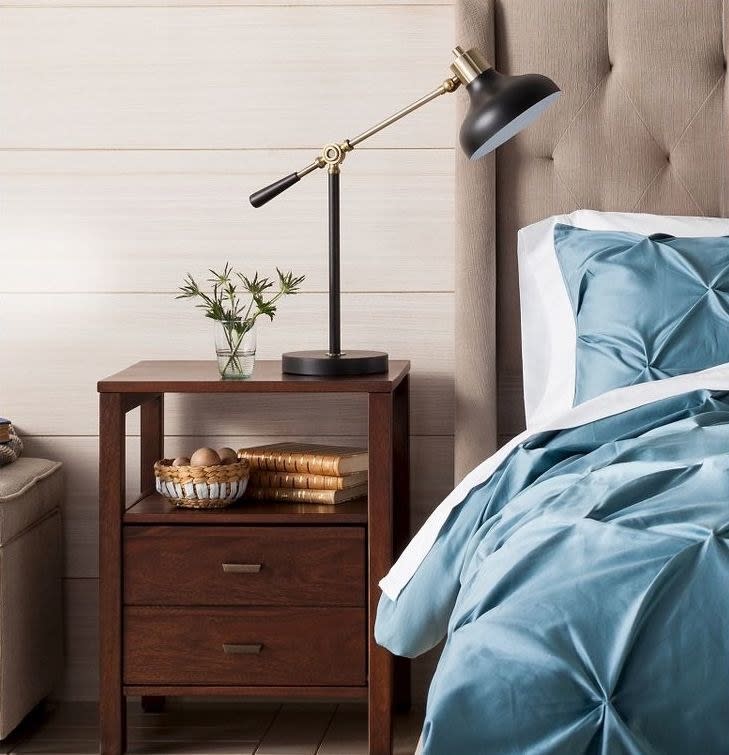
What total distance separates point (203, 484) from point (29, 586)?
49 centimetres

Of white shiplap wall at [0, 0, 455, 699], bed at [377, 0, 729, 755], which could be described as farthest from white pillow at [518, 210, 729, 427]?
white shiplap wall at [0, 0, 455, 699]

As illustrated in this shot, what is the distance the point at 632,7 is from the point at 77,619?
1.95 metres

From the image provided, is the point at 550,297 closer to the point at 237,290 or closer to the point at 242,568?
the point at 237,290

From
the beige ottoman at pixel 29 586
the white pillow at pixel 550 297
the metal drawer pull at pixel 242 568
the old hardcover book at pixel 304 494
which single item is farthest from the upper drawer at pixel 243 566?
the white pillow at pixel 550 297

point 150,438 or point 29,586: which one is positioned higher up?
point 150,438

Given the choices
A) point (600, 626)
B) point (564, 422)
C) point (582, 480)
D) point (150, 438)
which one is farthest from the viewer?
point (150, 438)

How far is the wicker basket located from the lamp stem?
13.1 inches

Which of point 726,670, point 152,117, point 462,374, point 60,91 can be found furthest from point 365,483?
point 726,670

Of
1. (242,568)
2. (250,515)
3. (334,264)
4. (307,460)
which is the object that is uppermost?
(334,264)

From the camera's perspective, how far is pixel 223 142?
2.56 metres

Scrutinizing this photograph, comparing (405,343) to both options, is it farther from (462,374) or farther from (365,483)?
(365,483)

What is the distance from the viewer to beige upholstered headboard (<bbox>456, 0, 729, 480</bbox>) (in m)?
2.42

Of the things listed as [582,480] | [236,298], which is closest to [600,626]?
[582,480]

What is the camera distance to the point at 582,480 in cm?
138
